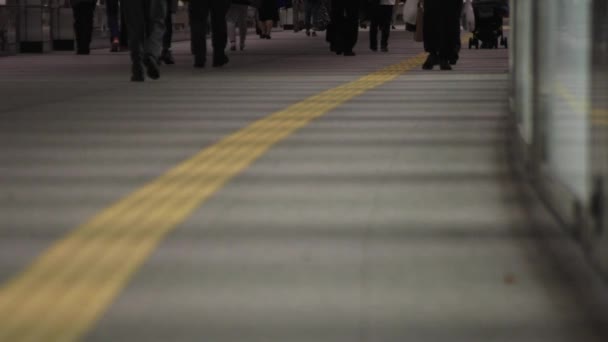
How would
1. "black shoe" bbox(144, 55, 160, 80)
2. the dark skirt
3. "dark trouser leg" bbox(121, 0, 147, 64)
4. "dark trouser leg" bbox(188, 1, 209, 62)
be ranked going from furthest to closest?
the dark skirt < "dark trouser leg" bbox(188, 1, 209, 62) < "black shoe" bbox(144, 55, 160, 80) < "dark trouser leg" bbox(121, 0, 147, 64)

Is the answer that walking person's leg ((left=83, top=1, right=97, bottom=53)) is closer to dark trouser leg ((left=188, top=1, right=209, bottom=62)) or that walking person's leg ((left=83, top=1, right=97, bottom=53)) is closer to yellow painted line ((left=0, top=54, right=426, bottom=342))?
dark trouser leg ((left=188, top=1, right=209, bottom=62))

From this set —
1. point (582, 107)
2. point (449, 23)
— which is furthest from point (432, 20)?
point (582, 107)

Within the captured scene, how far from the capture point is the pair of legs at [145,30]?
17375 mm

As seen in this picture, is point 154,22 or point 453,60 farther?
point 453,60

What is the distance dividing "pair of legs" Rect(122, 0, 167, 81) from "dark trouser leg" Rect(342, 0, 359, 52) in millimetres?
9570

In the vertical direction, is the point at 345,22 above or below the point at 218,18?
below

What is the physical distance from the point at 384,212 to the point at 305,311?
7.34 ft

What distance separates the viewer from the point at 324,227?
639cm

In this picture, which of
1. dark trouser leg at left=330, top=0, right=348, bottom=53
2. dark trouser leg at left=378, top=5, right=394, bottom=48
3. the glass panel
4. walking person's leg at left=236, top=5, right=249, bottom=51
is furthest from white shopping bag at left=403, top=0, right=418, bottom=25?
the glass panel

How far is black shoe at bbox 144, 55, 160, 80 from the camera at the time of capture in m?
18.3

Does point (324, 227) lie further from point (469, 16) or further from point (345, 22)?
point (469, 16)

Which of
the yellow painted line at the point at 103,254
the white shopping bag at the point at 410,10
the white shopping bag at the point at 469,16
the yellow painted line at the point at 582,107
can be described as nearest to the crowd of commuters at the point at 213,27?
the white shopping bag at the point at 410,10

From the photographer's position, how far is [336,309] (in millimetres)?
4676

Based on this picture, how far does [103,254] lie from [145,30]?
12255 millimetres
